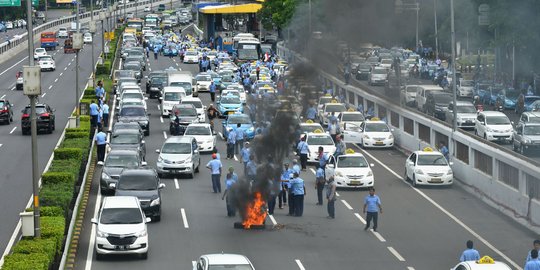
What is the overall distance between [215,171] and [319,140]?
31.8 feet

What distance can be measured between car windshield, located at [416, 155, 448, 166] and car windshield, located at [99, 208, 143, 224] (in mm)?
15705

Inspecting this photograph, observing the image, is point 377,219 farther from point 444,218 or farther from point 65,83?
point 65,83

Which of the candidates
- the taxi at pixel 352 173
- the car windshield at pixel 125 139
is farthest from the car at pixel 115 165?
the taxi at pixel 352 173

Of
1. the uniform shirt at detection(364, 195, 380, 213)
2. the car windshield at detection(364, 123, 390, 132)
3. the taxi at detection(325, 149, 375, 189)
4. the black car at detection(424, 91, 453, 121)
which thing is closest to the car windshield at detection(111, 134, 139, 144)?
the taxi at detection(325, 149, 375, 189)

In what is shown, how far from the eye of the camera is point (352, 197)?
143ft

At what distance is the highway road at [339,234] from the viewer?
32.5 metres

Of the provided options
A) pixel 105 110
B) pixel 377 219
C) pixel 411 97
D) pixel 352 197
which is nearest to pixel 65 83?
pixel 105 110

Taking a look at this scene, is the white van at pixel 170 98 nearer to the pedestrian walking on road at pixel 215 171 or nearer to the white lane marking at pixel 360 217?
the pedestrian walking on road at pixel 215 171

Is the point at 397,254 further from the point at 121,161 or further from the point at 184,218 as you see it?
the point at 121,161

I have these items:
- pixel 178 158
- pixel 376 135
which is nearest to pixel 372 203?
pixel 178 158

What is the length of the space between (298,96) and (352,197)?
883 cm

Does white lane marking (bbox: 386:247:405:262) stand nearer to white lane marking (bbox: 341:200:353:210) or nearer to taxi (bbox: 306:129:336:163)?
white lane marking (bbox: 341:200:353:210)

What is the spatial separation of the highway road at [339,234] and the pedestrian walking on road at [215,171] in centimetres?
43

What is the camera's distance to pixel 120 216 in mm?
32906
